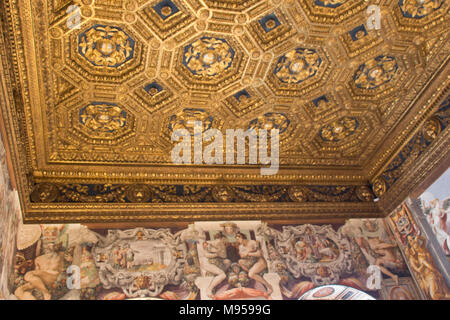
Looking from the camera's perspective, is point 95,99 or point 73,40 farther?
point 95,99

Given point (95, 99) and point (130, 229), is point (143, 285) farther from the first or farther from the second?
point (95, 99)

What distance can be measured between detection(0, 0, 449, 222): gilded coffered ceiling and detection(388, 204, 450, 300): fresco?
544 mm

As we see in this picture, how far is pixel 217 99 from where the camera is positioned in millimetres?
7785

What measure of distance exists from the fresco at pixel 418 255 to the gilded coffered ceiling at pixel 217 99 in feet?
1.79

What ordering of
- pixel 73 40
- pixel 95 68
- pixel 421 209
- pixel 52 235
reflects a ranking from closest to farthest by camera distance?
pixel 73 40, pixel 95 68, pixel 52 235, pixel 421 209

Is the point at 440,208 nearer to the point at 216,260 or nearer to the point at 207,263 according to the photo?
the point at 216,260

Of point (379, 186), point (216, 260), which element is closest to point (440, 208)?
point (379, 186)

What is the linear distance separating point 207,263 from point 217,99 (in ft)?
9.98

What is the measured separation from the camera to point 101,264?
7.21m

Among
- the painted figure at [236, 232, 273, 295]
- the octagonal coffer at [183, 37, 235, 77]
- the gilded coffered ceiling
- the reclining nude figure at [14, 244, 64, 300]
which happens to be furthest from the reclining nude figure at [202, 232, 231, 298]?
the octagonal coffer at [183, 37, 235, 77]

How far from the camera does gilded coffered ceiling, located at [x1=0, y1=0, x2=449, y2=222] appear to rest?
6387 mm

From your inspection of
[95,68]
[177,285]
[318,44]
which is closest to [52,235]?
[177,285]

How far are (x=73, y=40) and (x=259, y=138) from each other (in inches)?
161

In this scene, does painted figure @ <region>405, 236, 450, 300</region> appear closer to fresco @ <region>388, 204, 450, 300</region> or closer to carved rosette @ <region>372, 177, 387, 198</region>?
fresco @ <region>388, 204, 450, 300</region>
